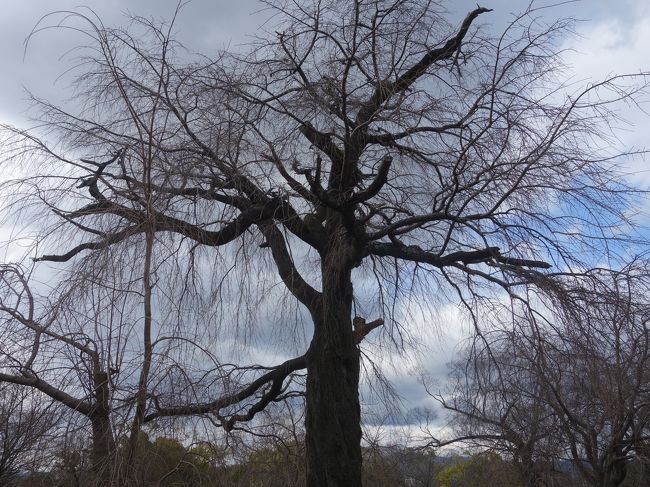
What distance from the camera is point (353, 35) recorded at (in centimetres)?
648

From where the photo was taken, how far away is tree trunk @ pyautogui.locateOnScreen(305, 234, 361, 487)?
6.43 metres

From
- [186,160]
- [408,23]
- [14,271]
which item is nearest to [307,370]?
[186,160]

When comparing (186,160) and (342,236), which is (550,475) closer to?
(342,236)

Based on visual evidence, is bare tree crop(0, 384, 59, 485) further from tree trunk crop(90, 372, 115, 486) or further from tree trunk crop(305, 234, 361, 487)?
tree trunk crop(305, 234, 361, 487)

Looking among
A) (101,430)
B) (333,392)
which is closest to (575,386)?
(333,392)

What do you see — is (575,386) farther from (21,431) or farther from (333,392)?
(21,431)

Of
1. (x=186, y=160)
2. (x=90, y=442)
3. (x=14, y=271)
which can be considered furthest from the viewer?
(x=186, y=160)

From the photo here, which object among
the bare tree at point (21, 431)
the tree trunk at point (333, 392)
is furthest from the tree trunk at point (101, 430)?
the tree trunk at point (333, 392)

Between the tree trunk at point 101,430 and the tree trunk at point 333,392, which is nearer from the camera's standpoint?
the tree trunk at point 101,430

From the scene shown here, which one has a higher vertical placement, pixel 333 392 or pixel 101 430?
pixel 333 392

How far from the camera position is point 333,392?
261 inches

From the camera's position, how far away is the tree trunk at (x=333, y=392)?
6426 mm

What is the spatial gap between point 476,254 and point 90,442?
12.1 ft

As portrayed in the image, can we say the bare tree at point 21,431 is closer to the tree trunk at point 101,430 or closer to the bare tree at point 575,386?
the tree trunk at point 101,430
